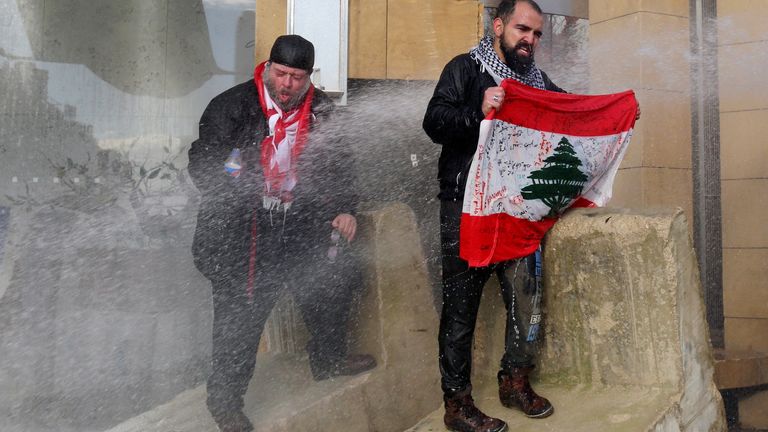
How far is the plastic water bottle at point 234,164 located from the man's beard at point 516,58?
53.7 inches

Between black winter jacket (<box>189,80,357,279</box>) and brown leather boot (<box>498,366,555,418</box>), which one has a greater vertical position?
black winter jacket (<box>189,80,357,279</box>)

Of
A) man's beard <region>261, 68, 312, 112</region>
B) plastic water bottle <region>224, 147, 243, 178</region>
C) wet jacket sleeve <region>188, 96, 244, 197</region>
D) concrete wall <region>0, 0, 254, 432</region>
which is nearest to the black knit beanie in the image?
man's beard <region>261, 68, 312, 112</region>

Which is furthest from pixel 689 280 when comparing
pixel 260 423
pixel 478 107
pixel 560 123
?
pixel 260 423

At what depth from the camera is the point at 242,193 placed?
3.70 metres

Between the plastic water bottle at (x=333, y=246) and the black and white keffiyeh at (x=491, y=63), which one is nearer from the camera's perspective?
the black and white keffiyeh at (x=491, y=63)

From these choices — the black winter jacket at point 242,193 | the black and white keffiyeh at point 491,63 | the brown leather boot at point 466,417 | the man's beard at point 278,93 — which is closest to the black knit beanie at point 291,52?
the man's beard at point 278,93

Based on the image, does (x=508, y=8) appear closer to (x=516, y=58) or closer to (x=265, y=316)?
(x=516, y=58)

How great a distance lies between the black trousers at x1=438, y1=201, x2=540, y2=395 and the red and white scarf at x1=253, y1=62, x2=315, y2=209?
33.7 inches

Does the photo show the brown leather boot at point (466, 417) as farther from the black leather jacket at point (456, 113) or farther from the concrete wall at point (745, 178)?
the concrete wall at point (745, 178)

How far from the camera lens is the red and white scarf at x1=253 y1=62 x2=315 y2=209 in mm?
3779

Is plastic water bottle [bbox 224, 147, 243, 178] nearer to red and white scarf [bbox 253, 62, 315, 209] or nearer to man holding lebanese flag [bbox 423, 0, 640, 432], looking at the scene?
red and white scarf [bbox 253, 62, 315, 209]

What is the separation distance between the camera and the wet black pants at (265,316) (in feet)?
11.8

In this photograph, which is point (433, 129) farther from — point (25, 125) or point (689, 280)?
point (25, 125)

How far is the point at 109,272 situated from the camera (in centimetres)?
591
